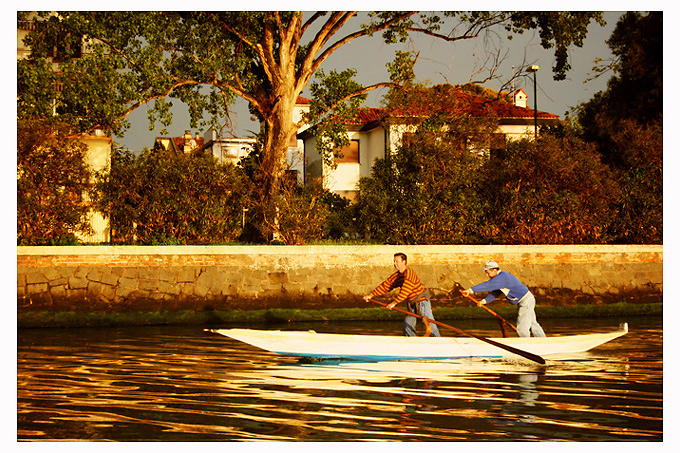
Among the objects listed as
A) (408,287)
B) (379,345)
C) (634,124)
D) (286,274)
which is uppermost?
(634,124)

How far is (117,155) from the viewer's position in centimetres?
1992

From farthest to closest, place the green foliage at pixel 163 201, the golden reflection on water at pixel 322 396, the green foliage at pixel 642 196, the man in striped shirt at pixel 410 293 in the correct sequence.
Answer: the green foliage at pixel 642 196 → the green foliage at pixel 163 201 → the man in striped shirt at pixel 410 293 → the golden reflection on water at pixel 322 396

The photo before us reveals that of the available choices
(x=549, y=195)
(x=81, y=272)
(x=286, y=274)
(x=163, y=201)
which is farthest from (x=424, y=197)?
(x=81, y=272)

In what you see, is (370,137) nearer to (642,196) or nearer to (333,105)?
(333,105)

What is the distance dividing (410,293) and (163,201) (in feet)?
30.6

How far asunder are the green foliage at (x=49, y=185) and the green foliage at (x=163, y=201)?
0.70 meters

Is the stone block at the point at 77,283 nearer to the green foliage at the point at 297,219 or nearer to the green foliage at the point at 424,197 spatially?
the green foliage at the point at 297,219

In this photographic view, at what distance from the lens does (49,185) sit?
18281 millimetres

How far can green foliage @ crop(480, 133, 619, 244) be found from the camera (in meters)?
20.3

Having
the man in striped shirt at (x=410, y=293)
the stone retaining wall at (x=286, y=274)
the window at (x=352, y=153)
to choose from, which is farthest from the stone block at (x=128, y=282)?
the window at (x=352, y=153)

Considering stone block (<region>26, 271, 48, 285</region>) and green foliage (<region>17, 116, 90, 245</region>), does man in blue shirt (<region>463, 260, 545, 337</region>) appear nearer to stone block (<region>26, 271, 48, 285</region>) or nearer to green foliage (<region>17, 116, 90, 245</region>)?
stone block (<region>26, 271, 48, 285</region>)

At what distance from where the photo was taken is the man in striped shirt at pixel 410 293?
11.7 metres

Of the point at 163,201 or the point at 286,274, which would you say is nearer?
the point at 286,274

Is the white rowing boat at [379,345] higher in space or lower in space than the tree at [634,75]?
lower
